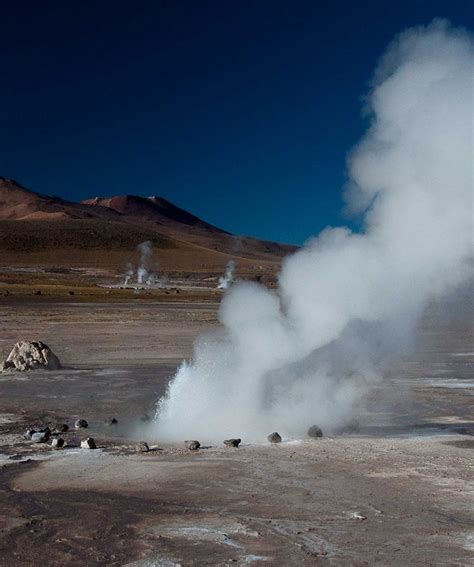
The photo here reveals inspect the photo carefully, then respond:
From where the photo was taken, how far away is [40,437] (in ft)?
46.7

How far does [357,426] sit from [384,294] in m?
2.66

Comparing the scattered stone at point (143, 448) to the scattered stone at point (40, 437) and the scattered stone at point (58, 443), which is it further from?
the scattered stone at point (40, 437)

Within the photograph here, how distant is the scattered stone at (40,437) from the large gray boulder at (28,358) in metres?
9.89

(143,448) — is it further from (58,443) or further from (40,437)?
(40,437)

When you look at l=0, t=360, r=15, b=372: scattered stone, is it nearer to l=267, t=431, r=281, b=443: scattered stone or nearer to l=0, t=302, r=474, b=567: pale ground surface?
l=0, t=302, r=474, b=567: pale ground surface

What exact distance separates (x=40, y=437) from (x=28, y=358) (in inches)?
408

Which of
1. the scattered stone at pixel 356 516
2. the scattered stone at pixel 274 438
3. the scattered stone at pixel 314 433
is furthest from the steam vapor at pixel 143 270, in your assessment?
the scattered stone at pixel 356 516

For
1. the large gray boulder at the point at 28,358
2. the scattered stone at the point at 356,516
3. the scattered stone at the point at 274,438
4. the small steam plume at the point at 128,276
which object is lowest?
the scattered stone at the point at 356,516

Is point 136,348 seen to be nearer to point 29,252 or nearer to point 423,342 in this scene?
point 423,342

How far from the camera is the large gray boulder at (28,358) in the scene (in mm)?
24016

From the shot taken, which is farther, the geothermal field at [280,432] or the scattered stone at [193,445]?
the scattered stone at [193,445]

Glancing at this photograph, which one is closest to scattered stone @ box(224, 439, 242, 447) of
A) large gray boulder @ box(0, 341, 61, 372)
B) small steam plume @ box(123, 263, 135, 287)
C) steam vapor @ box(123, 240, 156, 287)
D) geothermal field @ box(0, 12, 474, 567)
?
geothermal field @ box(0, 12, 474, 567)

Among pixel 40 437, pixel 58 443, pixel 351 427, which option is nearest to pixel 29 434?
pixel 40 437

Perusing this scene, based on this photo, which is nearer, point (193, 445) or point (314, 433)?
point (193, 445)
